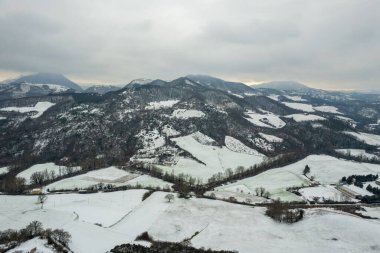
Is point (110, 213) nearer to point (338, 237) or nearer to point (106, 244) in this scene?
point (106, 244)

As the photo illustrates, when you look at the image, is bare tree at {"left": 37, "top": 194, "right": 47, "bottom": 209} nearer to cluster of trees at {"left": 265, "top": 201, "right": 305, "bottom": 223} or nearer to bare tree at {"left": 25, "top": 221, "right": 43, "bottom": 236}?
bare tree at {"left": 25, "top": 221, "right": 43, "bottom": 236}

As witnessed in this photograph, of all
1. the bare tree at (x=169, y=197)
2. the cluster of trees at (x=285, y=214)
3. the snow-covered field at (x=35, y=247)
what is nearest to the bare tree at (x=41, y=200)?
the snow-covered field at (x=35, y=247)

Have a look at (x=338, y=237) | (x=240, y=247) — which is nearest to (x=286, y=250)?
(x=240, y=247)

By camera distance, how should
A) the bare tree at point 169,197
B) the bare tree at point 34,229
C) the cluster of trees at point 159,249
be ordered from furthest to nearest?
the bare tree at point 169,197 → the bare tree at point 34,229 → the cluster of trees at point 159,249

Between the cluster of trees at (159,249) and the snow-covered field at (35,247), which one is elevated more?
the snow-covered field at (35,247)

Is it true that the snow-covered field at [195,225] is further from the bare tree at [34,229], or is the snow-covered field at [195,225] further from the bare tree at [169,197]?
the bare tree at [34,229]

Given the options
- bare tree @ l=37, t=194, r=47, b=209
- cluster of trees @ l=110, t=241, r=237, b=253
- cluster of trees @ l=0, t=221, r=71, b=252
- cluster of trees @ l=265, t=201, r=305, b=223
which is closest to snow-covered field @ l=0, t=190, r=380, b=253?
cluster of trees @ l=265, t=201, r=305, b=223

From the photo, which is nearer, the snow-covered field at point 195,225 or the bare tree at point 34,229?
the snow-covered field at point 195,225
